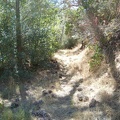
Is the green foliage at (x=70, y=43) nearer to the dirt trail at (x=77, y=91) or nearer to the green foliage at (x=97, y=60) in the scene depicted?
the dirt trail at (x=77, y=91)

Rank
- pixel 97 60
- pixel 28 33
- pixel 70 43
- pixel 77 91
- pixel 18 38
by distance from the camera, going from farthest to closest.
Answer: pixel 70 43
pixel 28 33
pixel 18 38
pixel 97 60
pixel 77 91

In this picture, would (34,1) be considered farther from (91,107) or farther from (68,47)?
(68,47)

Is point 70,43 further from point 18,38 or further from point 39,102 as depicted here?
point 39,102

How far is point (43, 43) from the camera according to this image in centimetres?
884

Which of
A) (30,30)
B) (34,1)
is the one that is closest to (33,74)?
(30,30)

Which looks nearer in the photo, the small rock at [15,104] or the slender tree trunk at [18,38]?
the small rock at [15,104]

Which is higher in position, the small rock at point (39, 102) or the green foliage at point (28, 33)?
the green foliage at point (28, 33)

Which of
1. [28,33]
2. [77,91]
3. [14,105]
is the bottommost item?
[14,105]

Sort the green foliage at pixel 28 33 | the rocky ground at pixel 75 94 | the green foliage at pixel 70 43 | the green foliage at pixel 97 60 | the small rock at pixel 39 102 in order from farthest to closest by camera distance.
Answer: the green foliage at pixel 70 43 < the green foliage at pixel 28 33 < the green foliage at pixel 97 60 < the small rock at pixel 39 102 < the rocky ground at pixel 75 94

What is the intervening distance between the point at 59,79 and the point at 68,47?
27.0 feet

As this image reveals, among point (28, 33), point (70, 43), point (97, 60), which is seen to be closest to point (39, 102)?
point (97, 60)

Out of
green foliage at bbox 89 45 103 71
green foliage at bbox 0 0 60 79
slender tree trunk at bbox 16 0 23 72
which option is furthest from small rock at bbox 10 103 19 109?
green foliage at bbox 89 45 103 71

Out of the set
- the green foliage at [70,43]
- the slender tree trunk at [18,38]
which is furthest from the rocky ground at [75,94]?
the green foliage at [70,43]

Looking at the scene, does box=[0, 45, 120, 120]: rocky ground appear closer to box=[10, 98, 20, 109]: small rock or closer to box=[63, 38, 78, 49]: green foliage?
box=[10, 98, 20, 109]: small rock
